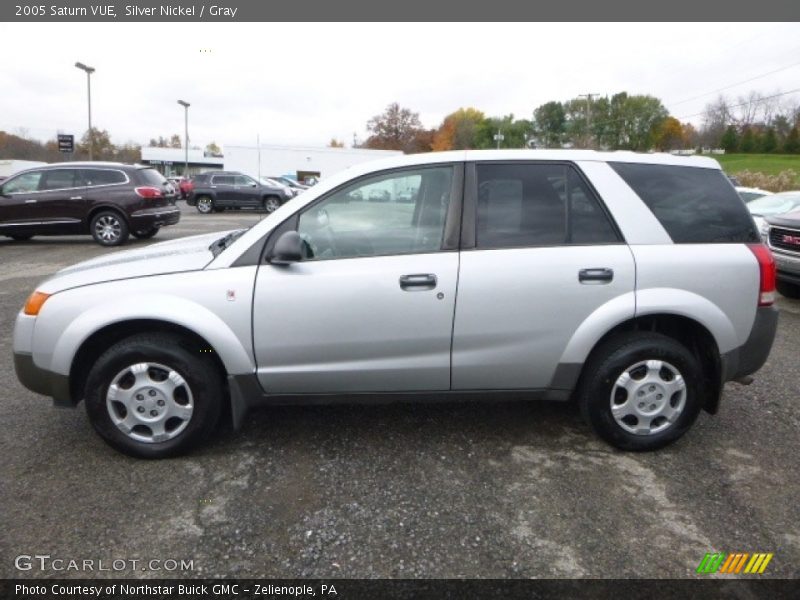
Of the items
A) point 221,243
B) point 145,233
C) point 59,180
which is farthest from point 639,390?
point 59,180

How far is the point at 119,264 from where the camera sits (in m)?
3.36

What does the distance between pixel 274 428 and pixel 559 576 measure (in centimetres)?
198

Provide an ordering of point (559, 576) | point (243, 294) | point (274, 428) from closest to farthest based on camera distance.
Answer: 1. point (559, 576)
2. point (243, 294)
3. point (274, 428)

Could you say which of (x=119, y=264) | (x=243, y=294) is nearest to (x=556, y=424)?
(x=243, y=294)

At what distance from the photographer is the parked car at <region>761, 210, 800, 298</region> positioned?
6.95 meters

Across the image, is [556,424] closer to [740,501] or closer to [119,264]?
[740,501]

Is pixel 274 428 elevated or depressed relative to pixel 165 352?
depressed

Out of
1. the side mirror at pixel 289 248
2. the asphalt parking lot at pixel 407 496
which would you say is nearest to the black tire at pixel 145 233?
the asphalt parking lot at pixel 407 496

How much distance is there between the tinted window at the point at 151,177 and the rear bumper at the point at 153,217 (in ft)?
1.76

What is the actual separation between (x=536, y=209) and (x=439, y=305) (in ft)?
2.66

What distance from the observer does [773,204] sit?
38.4ft

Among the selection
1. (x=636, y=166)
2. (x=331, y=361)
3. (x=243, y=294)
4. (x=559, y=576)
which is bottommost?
(x=559, y=576)

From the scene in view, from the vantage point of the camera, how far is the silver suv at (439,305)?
3.05m

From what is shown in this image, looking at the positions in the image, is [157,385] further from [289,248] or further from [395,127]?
[395,127]
